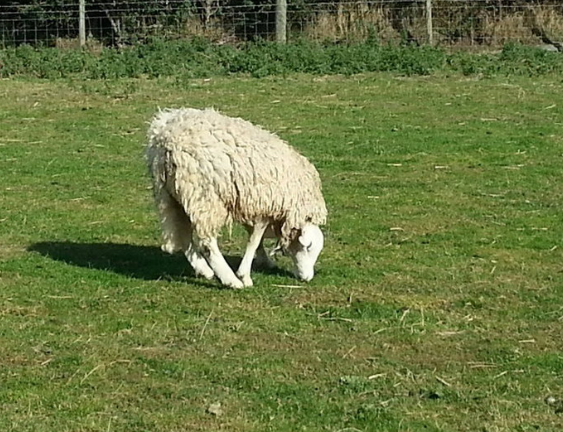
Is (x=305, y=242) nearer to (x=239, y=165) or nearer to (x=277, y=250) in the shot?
(x=277, y=250)

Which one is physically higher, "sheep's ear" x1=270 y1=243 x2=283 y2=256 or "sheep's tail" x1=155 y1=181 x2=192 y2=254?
"sheep's tail" x1=155 y1=181 x2=192 y2=254

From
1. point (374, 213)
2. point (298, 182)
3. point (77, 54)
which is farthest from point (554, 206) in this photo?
point (77, 54)

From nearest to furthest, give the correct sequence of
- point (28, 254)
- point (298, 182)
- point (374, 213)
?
point (298, 182), point (28, 254), point (374, 213)

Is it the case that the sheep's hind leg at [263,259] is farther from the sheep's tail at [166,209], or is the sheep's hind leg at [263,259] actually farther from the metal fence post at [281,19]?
the metal fence post at [281,19]

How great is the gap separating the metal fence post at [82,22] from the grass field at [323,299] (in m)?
7.01

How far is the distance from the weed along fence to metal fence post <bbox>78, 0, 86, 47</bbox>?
0.02 meters

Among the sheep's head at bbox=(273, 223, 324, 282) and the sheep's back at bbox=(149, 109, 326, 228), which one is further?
the sheep's head at bbox=(273, 223, 324, 282)

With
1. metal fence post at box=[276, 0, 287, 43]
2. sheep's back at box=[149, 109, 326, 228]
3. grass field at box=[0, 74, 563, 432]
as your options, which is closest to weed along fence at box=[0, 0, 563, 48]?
metal fence post at box=[276, 0, 287, 43]

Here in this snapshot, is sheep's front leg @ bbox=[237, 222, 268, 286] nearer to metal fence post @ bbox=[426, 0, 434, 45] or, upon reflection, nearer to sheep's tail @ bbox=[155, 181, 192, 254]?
sheep's tail @ bbox=[155, 181, 192, 254]

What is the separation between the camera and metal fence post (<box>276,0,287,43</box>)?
20469mm

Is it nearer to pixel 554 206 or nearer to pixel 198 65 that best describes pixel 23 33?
pixel 198 65

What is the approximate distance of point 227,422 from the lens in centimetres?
535

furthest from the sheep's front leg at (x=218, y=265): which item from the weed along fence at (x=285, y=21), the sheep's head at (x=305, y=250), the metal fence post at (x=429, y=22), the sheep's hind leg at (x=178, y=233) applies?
the metal fence post at (x=429, y=22)

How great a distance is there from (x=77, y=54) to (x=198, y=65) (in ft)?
7.06
